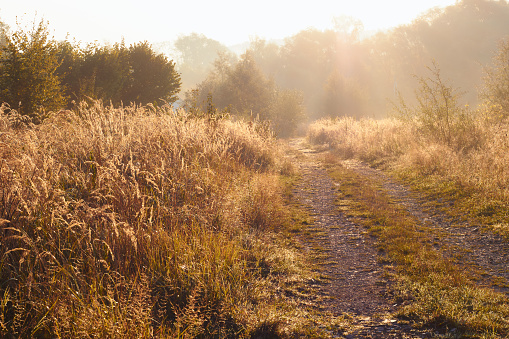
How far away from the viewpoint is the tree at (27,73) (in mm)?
10859

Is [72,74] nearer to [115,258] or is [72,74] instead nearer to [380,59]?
[115,258]

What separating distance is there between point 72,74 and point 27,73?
289 inches

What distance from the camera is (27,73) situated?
11.0 m

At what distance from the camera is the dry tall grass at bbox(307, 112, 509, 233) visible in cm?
685

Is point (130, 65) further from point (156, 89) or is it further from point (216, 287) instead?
point (216, 287)

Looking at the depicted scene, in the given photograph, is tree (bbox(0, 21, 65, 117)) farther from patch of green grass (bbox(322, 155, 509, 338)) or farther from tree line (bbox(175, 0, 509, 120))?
tree line (bbox(175, 0, 509, 120))

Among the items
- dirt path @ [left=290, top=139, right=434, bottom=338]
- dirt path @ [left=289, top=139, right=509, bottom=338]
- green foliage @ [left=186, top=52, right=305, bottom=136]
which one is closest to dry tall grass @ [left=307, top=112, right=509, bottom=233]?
dirt path @ [left=289, top=139, right=509, bottom=338]

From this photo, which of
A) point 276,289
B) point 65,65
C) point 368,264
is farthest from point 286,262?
point 65,65

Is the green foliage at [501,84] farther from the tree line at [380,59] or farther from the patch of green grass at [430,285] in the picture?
the tree line at [380,59]

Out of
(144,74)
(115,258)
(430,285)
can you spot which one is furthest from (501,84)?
(115,258)

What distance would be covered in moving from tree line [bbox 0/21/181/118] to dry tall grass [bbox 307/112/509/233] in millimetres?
8375

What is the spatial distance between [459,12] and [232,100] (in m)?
37.2

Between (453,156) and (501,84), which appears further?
(501,84)

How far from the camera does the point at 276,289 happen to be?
12.8 ft
